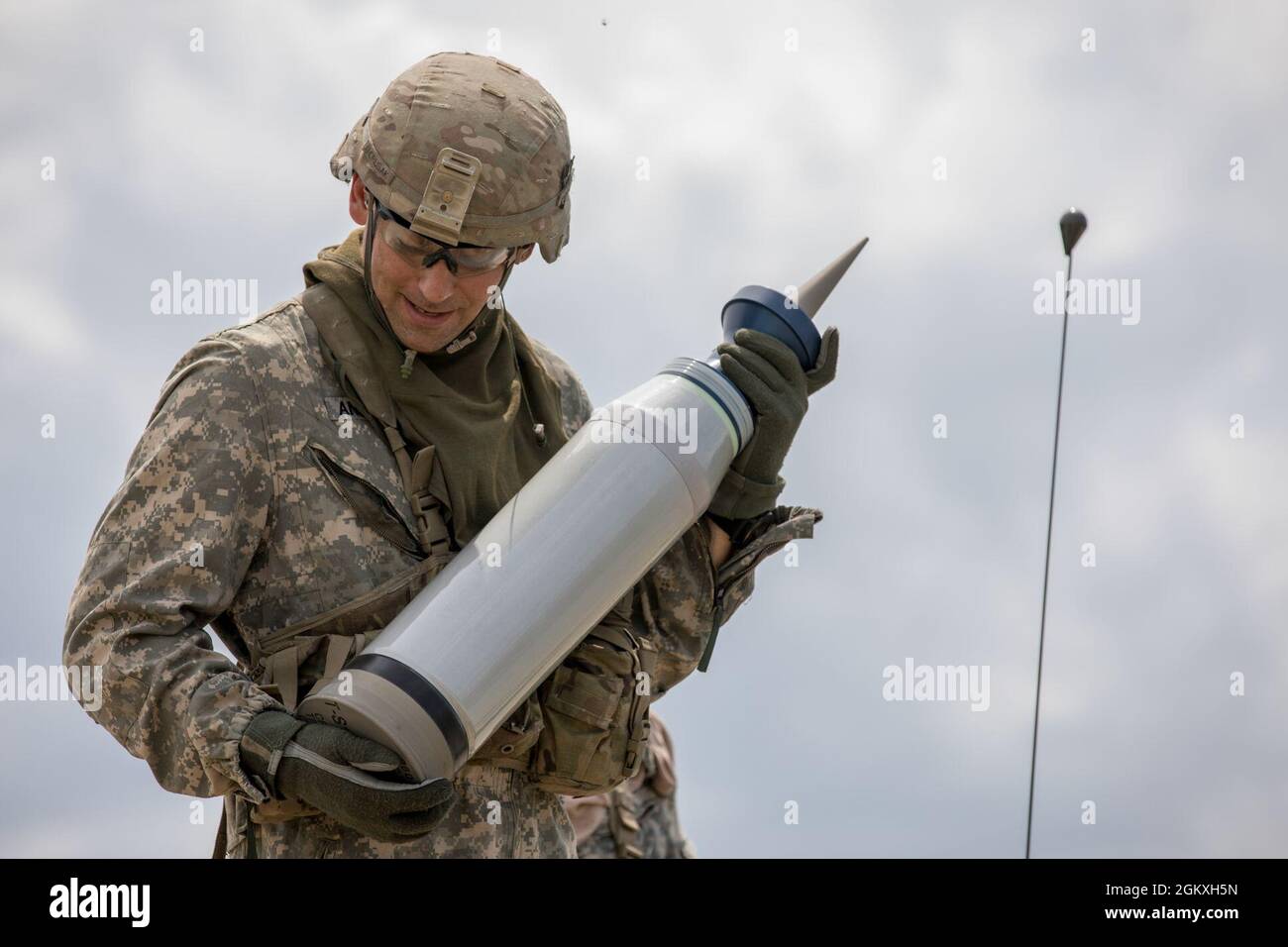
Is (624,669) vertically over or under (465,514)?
under

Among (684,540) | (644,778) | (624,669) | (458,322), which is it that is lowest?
(644,778)

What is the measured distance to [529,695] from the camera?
295 inches

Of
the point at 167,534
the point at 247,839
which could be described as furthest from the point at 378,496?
the point at 247,839

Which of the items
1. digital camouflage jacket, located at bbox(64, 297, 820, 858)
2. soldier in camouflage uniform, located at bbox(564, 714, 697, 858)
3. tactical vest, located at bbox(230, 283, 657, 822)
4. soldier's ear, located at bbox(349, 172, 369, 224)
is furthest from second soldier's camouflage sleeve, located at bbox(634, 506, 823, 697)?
soldier in camouflage uniform, located at bbox(564, 714, 697, 858)

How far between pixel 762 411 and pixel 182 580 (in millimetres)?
2496

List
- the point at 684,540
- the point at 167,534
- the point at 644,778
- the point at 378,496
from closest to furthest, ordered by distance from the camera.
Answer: the point at 167,534 → the point at 378,496 → the point at 684,540 → the point at 644,778

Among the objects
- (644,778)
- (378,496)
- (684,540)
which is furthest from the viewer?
(644,778)

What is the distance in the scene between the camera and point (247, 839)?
712cm

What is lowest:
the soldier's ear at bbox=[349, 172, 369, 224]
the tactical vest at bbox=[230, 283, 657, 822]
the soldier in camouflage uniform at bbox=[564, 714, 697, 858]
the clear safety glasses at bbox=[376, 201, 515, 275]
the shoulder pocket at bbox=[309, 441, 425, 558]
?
the soldier in camouflage uniform at bbox=[564, 714, 697, 858]

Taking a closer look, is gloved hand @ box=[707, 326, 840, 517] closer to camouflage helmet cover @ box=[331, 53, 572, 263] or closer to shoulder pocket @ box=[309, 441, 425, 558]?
camouflage helmet cover @ box=[331, 53, 572, 263]

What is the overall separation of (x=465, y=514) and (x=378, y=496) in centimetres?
37

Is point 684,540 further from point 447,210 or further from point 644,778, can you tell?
point 644,778

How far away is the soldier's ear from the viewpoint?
7699mm

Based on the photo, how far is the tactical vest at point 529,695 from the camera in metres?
7.10
